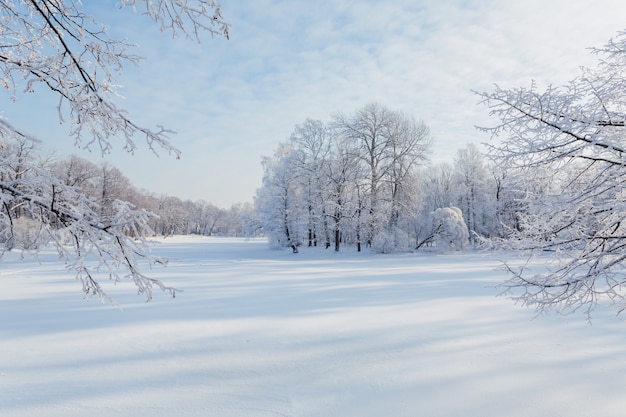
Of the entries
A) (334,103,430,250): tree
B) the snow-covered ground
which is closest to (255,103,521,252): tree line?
(334,103,430,250): tree

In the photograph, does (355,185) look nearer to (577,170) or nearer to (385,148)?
(385,148)

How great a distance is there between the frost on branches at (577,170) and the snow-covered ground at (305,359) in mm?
954

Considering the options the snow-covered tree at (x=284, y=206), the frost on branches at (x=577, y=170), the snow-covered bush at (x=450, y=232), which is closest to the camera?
the frost on branches at (x=577, y=170)

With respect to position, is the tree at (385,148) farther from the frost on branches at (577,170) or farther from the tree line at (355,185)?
the frost on branches at (577,170)

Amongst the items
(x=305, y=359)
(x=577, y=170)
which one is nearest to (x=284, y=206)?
(x=305, y=359)

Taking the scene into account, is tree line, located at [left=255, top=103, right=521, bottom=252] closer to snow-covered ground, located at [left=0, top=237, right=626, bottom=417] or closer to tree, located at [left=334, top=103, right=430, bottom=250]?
tree, located at [left=334, top=103, right=430, bottom=250]

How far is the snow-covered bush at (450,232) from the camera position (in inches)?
1040

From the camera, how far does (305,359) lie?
15.3ft

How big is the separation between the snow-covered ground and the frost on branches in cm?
95

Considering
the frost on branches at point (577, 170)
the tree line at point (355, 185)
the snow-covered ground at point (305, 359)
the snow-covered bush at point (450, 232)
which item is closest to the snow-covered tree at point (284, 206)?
the tree line at point (355, 185)

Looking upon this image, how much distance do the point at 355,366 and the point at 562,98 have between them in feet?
11.3

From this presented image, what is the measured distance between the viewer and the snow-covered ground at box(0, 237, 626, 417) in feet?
11.4

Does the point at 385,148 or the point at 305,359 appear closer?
the point at 305,359

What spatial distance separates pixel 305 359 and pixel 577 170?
3.63 metres
